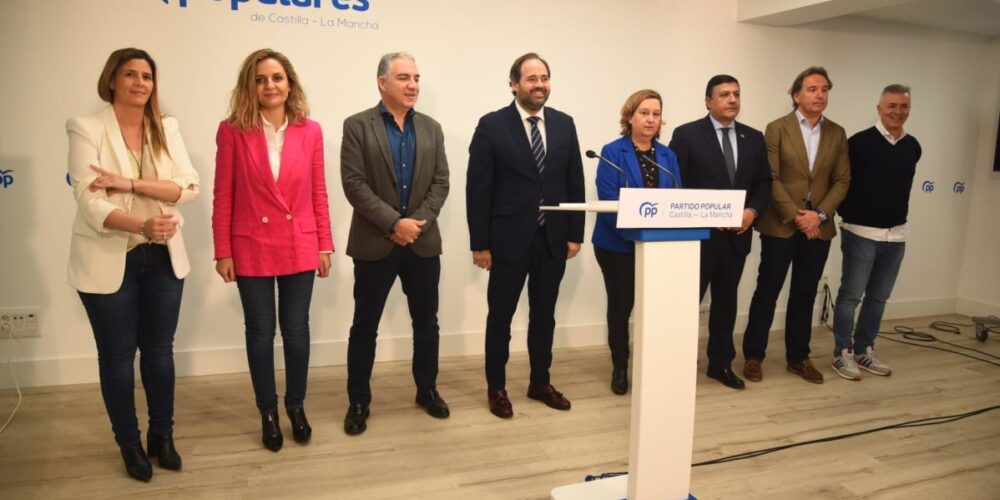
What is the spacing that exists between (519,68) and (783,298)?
11.4 ft

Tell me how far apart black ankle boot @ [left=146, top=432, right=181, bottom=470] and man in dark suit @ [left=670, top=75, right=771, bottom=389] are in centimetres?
283

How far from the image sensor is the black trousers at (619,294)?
3.57 meters

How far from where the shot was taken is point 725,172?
3.64 meters

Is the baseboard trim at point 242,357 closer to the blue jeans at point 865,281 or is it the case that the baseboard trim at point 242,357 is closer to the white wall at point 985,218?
the blue jeans at point 865,281

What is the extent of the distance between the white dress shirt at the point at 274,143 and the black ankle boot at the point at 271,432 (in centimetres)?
106

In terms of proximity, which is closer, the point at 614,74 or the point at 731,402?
the point at 731,402

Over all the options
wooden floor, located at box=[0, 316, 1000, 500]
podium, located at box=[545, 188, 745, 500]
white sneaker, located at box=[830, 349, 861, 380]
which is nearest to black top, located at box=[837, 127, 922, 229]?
white sneaker, located at box=[830, 349, 861, 380]

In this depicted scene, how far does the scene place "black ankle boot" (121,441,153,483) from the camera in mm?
2533

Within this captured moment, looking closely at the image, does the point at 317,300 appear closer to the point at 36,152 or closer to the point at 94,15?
the point at 36,152

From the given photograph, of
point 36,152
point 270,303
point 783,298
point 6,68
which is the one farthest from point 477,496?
point 783,298

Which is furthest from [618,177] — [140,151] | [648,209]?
[140,151]

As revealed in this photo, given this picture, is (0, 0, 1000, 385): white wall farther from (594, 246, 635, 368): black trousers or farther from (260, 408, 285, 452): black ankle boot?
(260, 408, 285, 452): black ankle boot

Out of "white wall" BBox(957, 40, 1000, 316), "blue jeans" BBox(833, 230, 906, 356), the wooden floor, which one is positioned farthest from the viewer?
"white wall" BBox(957, 40, 1000, 316)

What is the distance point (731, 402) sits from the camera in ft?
11.7
